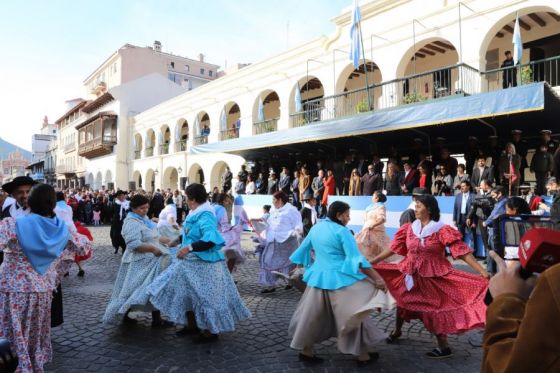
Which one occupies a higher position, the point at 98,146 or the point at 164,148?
the point at 98,146

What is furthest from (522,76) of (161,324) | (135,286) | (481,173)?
(135,286)

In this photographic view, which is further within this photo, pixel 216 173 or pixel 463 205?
pixel 216 173

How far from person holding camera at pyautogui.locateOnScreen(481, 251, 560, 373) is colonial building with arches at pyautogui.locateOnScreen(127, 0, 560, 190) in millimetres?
8995

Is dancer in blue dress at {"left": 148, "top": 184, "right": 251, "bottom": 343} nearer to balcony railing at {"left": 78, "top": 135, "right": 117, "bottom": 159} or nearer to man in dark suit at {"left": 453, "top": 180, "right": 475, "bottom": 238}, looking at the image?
man in dark suit at {"left": 453, "top": 180, "right": 475, "bottom": 238}

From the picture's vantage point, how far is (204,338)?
455 centimetres

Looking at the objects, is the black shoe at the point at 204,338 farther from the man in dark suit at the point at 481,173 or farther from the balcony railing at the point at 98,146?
the balcony railing at the point at 98,146

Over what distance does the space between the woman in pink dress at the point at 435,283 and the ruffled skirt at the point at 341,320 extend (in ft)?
1.86

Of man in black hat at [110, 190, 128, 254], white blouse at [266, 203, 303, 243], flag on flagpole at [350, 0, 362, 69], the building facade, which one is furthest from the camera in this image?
the building facade

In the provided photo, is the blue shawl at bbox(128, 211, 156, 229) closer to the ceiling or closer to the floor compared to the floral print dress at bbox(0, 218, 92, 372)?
closer to the ceiling

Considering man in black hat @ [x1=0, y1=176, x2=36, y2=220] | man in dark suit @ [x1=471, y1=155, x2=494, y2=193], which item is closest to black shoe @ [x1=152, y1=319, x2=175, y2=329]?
man in black hat @ [x1=0, y1=176, x2=36, y2=220]

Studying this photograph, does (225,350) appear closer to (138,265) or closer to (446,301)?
(138,265)

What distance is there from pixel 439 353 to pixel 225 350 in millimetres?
2142

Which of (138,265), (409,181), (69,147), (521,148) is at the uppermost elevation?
(69,147)

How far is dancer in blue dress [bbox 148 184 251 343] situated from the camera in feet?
14.5
